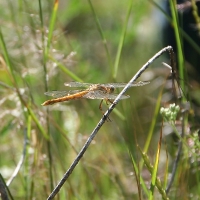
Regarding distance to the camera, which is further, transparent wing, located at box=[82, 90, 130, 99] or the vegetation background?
the vegetation background

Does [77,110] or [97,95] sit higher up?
[97,95]

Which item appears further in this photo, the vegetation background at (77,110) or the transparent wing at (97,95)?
the vegetation background at (77,110)

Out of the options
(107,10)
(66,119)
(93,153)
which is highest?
(107,10)

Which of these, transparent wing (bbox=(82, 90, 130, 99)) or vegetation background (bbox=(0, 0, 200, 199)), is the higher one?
transparent wing (bbox=(82, 90, 130, 99))

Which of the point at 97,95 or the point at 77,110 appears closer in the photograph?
the point at 97,95

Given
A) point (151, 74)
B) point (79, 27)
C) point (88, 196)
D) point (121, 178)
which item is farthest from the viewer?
point (79, 27)

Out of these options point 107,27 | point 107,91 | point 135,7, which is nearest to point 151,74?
point 135,7

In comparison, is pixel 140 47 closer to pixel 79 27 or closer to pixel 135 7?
pixel 79 27

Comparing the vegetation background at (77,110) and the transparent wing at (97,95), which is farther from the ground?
the transparent wing at (97,95)
